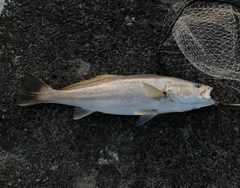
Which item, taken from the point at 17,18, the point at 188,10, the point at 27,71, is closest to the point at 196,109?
the point at 188,10

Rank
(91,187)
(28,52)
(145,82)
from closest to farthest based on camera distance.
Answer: (145,82) < (91,187) < (28,52)

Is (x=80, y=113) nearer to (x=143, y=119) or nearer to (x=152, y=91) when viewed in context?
(x=143, y=119)

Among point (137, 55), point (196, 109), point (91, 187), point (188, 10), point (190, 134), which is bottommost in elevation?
point (91, 187)

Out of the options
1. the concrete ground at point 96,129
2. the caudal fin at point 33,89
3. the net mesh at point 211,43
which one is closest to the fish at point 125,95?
the caudal fin at point 33,89

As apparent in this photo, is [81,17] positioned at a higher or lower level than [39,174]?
higher

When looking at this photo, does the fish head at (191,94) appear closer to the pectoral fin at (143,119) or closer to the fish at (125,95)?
the fish at (125,95)

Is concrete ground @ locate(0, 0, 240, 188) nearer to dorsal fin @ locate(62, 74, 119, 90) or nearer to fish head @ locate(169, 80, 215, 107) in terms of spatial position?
dorsal fin @ locate(62, 74, 119, 90)

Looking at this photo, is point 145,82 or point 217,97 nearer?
point 145,82

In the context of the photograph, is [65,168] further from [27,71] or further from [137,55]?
[137,55]
